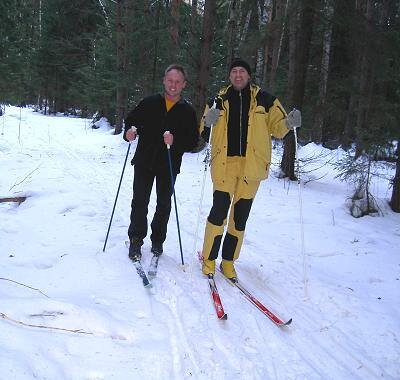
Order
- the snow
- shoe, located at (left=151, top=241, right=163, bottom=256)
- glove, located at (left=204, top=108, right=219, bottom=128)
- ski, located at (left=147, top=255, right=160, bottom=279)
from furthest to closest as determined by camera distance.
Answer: shoe, located at (left=151, top=241, right=163, bottom=256) < ski, located at (left=147, top=255, right=160, bottom=279) < glove, located at (left=204, top=108, right=219, bottom=128) < the snow

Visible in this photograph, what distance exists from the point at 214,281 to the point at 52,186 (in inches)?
209

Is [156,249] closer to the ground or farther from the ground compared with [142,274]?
farther from the ground

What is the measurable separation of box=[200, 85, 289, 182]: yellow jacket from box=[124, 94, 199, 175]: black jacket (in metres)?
0.35

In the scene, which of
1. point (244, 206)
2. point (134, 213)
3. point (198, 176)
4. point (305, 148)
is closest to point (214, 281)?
point (244, 206)

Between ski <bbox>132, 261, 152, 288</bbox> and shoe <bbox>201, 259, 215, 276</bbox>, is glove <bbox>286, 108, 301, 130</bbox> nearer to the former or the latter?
shoe <bbox>201, 259, 215, 276</bbox>

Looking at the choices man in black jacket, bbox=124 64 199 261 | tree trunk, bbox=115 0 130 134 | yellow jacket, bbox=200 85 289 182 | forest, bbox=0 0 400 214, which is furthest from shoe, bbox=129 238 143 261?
tree trunk, bbox=115 0 130 134

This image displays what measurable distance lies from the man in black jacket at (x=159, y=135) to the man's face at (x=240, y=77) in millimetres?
660

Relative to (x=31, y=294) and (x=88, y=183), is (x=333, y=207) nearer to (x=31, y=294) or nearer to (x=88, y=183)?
(x=88, y=183)

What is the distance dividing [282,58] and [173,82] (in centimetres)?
2024

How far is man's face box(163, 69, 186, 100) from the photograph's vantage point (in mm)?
4914

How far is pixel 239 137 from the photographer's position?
4.78 metres

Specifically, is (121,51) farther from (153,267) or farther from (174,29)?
(153,267)

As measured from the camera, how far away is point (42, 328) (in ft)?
11.2

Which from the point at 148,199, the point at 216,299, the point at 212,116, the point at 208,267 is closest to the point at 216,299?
the point at 216,299
